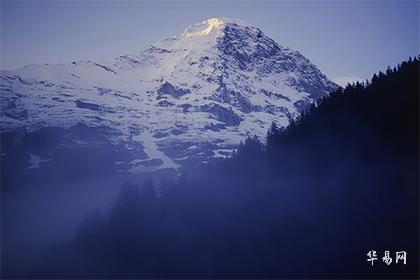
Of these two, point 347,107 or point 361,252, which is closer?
point 361,252

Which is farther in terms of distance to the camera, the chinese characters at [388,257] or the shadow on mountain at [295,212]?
the shadow on mountain at [295,212]

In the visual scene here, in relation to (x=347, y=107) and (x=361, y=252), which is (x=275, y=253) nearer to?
(x=361, y=252)

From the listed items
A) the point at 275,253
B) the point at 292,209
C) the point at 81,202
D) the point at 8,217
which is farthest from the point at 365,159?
the point at 81,202

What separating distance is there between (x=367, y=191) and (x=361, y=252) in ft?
35.5

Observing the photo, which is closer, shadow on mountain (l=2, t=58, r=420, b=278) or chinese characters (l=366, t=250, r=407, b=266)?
chinese characters (l=366, t=250, r=407, b=266)

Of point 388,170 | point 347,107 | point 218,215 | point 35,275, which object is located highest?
point 347,107

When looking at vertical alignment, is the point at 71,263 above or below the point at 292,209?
below

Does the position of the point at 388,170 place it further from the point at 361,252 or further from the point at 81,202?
the point at 81,202

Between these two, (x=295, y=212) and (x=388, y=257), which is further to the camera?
(x=295, y=212)

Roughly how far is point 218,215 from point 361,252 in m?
24.2

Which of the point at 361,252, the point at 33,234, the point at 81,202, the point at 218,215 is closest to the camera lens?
the point at 361,252

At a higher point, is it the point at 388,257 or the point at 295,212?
the point at 295,212

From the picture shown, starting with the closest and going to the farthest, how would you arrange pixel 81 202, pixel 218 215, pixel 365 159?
pixel 365 159 < pixel 218 215 < pixel 81 202

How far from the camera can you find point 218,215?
259 ft
